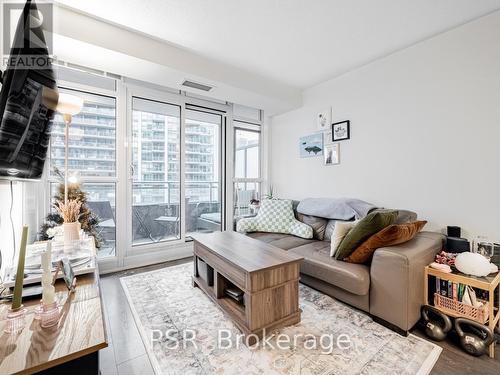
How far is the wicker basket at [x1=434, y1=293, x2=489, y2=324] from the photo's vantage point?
5.02 ft

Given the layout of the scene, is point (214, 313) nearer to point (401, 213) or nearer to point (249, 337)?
point (249, 337)

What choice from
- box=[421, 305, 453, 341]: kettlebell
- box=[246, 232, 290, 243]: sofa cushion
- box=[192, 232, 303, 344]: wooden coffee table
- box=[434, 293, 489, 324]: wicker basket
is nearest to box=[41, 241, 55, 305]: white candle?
box=[192, 232, 303, 344]: wooden coffee table

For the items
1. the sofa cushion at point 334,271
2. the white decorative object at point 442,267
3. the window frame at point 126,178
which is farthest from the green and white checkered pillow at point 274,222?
the white decorative object at point 442,267

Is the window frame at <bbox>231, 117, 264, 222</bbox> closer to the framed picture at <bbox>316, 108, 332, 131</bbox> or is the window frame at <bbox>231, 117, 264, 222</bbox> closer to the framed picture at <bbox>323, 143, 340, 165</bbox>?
the framed picture at <bbox>316, 108, 332, 131</bbox>

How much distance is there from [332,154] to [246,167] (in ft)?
5.20

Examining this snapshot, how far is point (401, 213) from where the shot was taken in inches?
89.0

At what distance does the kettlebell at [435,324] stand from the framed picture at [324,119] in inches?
93.4

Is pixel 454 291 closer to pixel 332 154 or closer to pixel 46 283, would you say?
pixel 332 154

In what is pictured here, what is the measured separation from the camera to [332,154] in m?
3.19

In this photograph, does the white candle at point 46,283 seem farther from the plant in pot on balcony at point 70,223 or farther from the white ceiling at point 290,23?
the white ceiling at point 290,23

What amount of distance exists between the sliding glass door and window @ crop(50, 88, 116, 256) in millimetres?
1016

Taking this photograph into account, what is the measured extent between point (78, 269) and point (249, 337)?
115 cm

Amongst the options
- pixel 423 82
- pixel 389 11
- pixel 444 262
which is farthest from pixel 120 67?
pixel 444 262

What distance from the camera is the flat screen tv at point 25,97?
79cm
